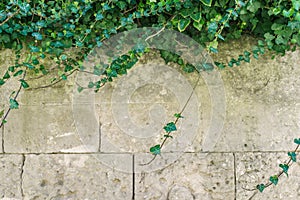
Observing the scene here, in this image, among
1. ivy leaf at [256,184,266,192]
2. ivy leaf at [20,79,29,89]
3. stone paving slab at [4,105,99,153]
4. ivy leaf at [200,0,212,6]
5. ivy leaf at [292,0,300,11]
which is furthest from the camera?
stone paving slab at [4,105,99,153]

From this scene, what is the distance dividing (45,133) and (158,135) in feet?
2.36

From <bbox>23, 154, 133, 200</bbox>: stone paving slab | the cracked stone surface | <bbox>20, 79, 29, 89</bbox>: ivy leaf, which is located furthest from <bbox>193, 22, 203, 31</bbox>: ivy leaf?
<bbox>20, 79, 29, 89</bbox>: ivy leaf

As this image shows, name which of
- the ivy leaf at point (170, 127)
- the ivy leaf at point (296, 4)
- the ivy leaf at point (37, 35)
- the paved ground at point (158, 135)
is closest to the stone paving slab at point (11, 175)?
the paved ground at point (158, 135)

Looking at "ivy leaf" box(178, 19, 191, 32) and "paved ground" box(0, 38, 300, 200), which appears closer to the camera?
"ivy leaf" box(178, 19, 191, 32)

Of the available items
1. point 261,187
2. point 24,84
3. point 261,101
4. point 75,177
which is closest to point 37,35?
point 24,84

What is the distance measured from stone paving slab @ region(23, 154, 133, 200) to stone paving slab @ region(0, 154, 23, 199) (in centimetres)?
4

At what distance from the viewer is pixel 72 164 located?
2643 mm

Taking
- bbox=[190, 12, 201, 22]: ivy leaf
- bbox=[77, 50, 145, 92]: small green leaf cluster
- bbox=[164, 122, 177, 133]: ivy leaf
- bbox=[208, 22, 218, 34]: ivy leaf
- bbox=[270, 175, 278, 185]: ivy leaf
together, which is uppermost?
bbox=[190, 12, 201, 22]: ivy leaf

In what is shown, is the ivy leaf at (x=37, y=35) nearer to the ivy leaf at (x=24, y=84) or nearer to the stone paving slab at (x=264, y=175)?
the ivy leaf at (x=24, y=84)

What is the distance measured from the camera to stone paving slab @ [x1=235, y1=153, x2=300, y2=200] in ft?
8.60

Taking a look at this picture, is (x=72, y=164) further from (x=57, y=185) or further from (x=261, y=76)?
(x=261, y=76)

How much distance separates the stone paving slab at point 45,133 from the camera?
2.62 metres

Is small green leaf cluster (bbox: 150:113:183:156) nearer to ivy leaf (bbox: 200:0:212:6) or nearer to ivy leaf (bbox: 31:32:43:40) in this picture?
ivy leaf (bbox: 200:0:212:6)

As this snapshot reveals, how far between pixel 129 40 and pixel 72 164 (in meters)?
0.87
